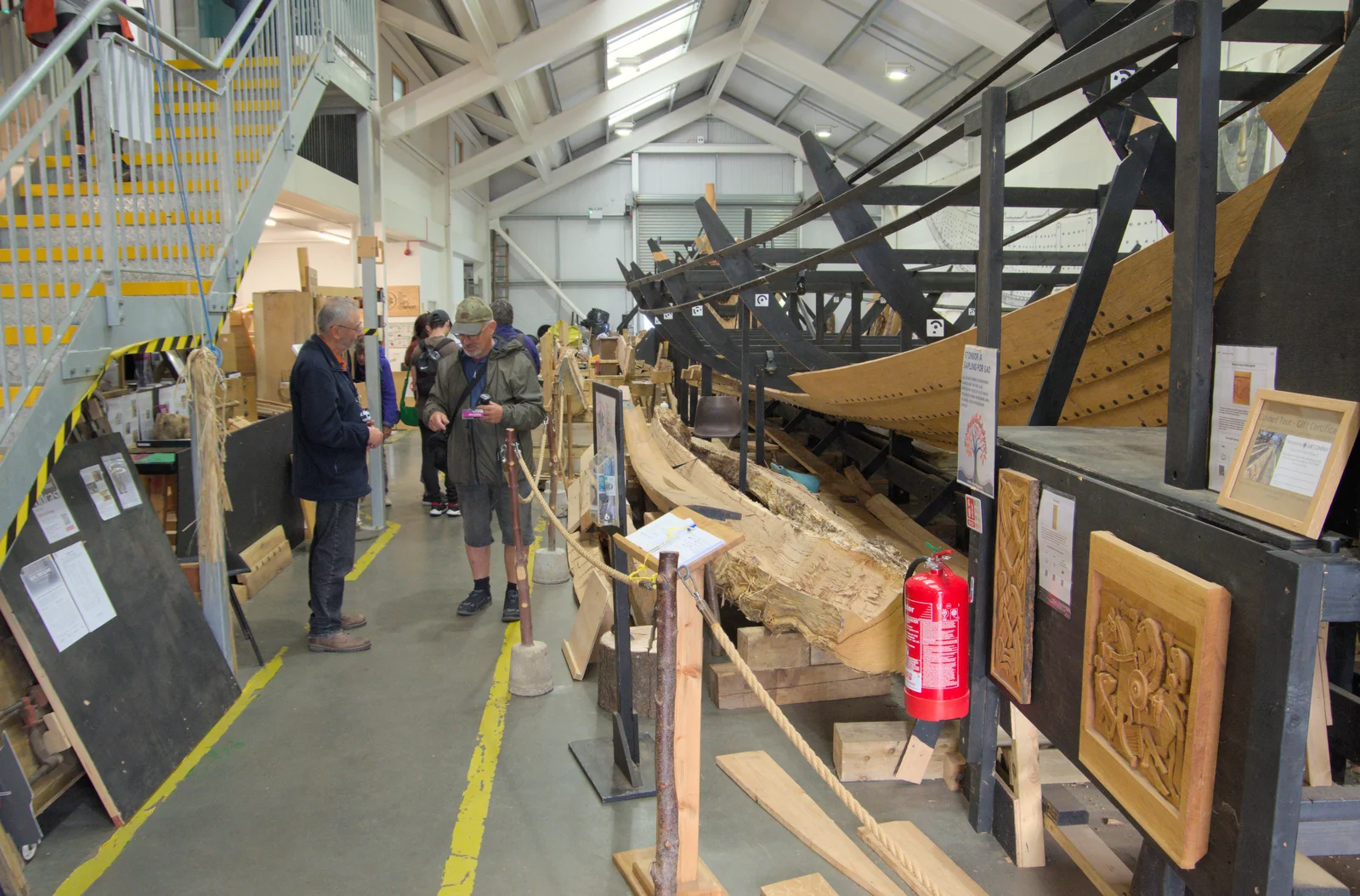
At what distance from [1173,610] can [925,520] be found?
12.8 ft

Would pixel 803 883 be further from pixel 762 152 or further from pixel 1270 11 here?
pixel 762 152

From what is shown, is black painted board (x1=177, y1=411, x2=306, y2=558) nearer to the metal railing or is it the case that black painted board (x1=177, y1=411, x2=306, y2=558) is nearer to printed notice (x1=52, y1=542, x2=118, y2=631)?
printed notice (x1=52, y1=542, x2=118, y2=631)

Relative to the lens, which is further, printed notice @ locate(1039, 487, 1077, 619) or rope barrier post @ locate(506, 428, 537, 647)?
rope barrier post @ locate(506, 428, 537, 647)

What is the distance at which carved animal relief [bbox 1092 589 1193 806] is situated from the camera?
168 centimetres

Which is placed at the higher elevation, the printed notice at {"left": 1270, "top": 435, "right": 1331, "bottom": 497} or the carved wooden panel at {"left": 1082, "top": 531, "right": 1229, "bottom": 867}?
the printed notice at {"left": 1270, "top": 435, "right": 1331, "bottom": 497}

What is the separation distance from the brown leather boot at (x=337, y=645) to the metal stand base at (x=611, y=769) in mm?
1690

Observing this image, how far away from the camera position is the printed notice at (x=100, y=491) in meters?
3.56

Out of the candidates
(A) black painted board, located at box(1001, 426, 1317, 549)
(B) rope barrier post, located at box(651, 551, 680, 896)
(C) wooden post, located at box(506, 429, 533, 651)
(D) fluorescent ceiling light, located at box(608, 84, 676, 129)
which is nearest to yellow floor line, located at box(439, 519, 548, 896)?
(C) wooden post, located at box(506, 429, 533, 651)

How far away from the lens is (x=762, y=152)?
24.8 meters

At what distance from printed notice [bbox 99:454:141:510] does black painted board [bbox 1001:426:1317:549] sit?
366cm

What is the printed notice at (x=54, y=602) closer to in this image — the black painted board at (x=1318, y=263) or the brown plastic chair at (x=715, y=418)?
the black painted board at (x=1318, y=263)

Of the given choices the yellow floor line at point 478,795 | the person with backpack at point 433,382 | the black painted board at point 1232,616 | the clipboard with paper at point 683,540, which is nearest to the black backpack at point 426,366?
the person with backpack at point 433,382

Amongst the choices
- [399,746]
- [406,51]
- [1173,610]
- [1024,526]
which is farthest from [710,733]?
[406,51]

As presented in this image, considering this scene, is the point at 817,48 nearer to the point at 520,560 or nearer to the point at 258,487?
the point at 258,487
